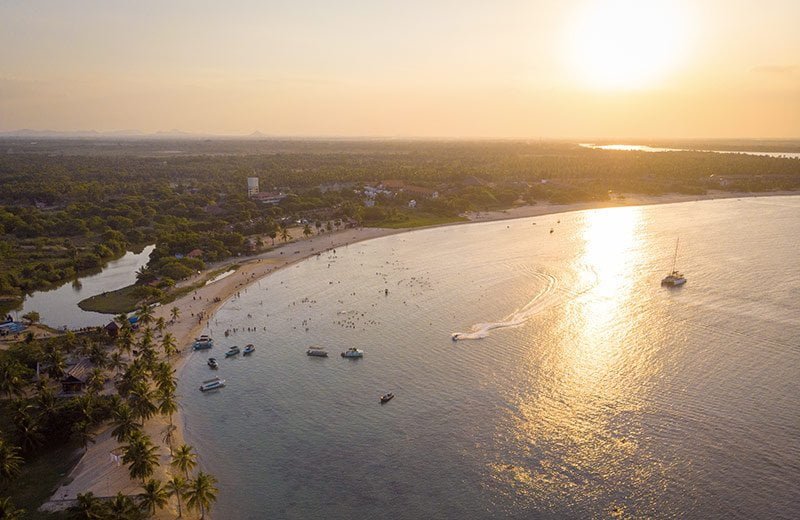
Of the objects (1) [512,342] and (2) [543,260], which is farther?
(2) [543,260]

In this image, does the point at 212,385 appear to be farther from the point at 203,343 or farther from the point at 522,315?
the point at 522,315

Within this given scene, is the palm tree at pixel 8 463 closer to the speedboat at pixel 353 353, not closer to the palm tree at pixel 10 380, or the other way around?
the palm tree at pixel 10 380

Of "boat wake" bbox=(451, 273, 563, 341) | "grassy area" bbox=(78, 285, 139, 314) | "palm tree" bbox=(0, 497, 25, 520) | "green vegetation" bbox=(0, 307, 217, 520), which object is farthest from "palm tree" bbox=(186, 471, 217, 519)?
"grassy area" bbox=(78, 285, 139, 314)

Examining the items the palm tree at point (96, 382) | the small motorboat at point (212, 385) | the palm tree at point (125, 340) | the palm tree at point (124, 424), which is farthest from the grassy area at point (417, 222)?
the palm tree at point (124, 424)

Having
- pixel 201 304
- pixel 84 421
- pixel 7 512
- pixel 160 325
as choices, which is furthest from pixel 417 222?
pixel 7 512

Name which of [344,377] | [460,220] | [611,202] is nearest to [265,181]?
[460,220]

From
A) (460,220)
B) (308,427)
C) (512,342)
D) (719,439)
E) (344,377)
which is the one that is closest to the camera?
(719,439)

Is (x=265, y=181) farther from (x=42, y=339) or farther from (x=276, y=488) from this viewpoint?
(x=276, y=488)

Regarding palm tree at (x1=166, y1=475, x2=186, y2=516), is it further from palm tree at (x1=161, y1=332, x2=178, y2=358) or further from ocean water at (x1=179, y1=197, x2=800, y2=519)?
palm tree at (x1=161, y1=332, x2=178, y2=358)

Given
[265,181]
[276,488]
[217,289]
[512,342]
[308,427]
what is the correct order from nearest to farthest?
[276,488] < [308,427] < [512,342] < [217,289] < [265,181]
